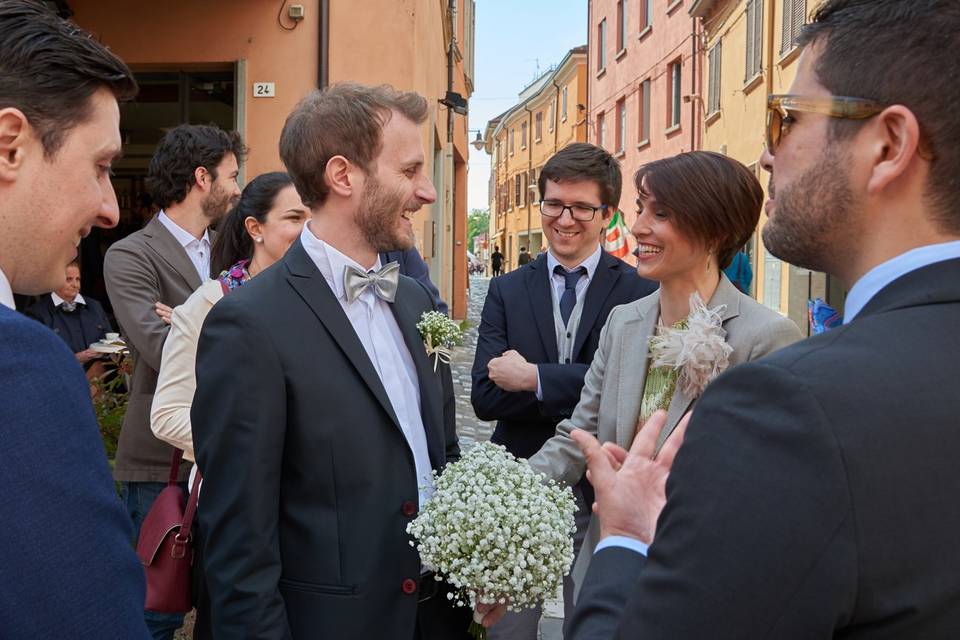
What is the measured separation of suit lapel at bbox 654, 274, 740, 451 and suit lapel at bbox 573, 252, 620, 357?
96 centimetres

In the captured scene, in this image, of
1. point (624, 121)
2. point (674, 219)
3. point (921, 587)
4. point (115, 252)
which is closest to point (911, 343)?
point (921, 587)

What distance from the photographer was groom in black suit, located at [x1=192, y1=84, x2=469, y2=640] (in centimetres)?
217

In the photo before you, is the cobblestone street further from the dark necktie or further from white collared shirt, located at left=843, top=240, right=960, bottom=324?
white collared shirt, located at left=843, top=240, right=960, bottom=324

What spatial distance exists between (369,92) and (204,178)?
1.93 m

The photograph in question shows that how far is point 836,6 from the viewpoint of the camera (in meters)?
1.46

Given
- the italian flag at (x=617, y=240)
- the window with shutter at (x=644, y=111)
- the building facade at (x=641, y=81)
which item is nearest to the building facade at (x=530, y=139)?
the building facade at (x=641, y=81)

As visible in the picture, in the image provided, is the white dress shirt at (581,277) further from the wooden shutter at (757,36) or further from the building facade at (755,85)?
the wooden shutter at (757,36)

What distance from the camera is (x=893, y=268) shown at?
1303 millimetres

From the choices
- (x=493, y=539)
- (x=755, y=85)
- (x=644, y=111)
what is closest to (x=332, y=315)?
(x=493, y=539)

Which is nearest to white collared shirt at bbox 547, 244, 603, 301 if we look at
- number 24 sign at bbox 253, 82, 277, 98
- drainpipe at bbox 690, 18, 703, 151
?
number 24 sign at bbox 253, 82, 277, 98

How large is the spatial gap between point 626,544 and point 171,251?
10.3 feet

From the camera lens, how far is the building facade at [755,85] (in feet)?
45.5

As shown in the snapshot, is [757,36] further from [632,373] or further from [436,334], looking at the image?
[436,334]

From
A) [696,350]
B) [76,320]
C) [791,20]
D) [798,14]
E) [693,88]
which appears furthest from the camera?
[693,88]
